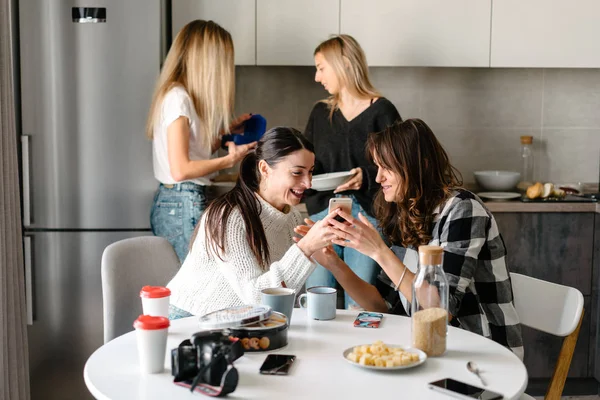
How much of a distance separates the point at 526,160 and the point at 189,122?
1758 mm

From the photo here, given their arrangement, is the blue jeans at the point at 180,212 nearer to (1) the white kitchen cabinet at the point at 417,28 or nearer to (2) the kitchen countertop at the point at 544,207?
(2) the kitchen countertop at the point at 544,207

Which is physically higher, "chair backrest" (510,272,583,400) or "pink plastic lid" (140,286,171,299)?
"pink plastic lid" (140,286,171,299)

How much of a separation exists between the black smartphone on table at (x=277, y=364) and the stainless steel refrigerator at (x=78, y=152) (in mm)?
1736

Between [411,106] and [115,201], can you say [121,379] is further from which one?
[411,106]

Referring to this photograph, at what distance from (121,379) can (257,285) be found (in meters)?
0.54

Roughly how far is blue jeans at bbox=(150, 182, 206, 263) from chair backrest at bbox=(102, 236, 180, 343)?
1.71 feet

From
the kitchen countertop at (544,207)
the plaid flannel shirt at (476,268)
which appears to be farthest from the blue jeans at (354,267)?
the plaid flannel shirt at (476,268)

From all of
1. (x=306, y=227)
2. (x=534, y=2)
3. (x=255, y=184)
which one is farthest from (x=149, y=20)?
(x=534, y=2)

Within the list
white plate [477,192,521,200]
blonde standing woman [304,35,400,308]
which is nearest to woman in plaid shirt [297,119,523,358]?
blonde standing woman [304,35,400,308]

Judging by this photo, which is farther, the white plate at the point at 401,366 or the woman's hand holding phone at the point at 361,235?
the woman's hand holding phone at the point at 361,235

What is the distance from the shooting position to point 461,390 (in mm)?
1320

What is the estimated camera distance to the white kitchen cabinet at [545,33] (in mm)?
3326

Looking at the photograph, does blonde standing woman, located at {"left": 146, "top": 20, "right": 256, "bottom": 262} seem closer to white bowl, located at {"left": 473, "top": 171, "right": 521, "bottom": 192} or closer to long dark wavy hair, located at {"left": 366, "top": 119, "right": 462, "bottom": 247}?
long dark wavy hair, located at {"left": 366, "top": 119, "right": 462, "bottom": 247}

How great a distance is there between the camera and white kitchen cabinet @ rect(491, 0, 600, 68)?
333 cm
